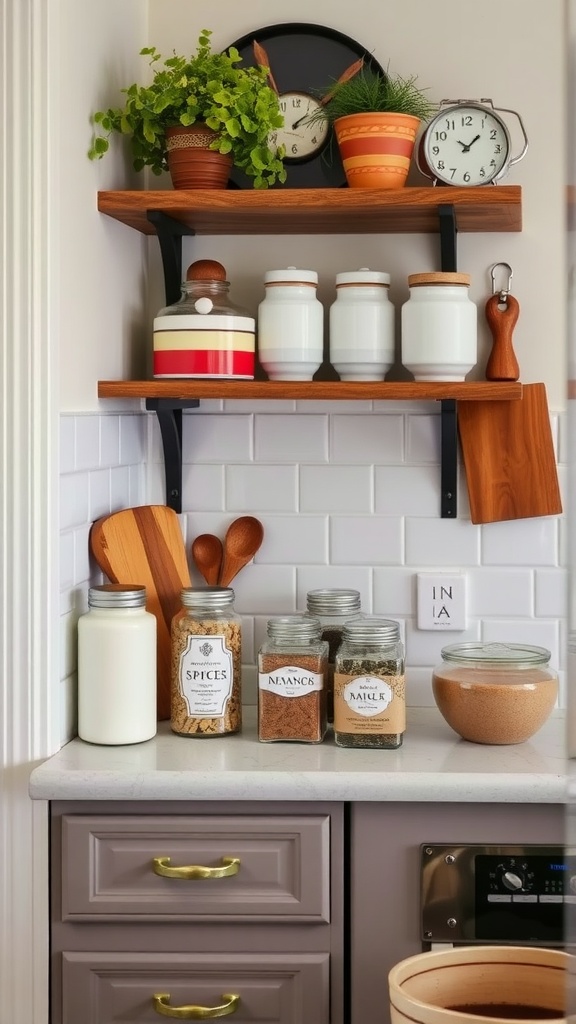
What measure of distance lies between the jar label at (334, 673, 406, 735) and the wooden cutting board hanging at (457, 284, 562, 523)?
1.49 ft

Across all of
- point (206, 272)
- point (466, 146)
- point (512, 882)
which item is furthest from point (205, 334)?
point (512, 882)

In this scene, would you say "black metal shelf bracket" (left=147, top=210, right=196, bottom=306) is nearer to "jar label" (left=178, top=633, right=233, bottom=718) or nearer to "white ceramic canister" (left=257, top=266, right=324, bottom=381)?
"white ceramic canister" (left=257, top=266, right=324, bottom=381)

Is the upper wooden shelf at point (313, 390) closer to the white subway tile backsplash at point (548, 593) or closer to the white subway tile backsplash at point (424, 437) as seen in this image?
the white subway tile backsplash at point (424, 437)

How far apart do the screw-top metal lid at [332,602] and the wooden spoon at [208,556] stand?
227 mm

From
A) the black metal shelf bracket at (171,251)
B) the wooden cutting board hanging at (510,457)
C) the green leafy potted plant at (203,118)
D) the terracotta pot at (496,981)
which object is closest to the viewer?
the terracotta pot at (496,981)

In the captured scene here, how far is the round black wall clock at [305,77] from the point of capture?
2.05 meters

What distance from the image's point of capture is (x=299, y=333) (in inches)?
75.4

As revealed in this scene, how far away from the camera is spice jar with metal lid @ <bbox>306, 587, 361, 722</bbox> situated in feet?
6.39

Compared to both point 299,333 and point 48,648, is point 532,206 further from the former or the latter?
point 48,648

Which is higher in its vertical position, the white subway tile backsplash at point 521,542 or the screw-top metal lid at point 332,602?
the white subway tile backsplash at point 521,542

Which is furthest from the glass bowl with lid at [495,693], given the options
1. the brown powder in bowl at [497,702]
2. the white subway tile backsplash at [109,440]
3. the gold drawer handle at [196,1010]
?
the white subway tile backsplash at [109,440]

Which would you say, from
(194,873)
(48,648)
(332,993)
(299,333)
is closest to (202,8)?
(299,333)

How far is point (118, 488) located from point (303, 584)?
396 mm

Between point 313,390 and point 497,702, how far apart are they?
1.90 feet
